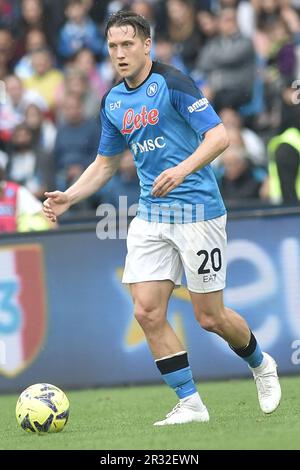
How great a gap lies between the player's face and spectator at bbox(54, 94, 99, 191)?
6.80 m

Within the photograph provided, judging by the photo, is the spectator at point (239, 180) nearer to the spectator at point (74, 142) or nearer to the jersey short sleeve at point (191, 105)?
the spectator at point (74, 142)

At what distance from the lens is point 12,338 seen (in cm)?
1061

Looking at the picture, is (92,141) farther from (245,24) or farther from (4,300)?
(4,300)

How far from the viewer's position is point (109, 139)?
7.41 meters

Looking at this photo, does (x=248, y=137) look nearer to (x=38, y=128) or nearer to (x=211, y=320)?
(x=38, y=128)

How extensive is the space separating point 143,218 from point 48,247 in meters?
3.70

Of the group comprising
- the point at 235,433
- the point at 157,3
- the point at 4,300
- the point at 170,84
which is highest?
the point at 157,3

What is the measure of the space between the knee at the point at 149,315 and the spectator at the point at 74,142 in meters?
6.88

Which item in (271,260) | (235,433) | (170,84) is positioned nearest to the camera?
(235,433)

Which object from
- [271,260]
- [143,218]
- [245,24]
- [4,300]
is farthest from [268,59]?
[143,218]

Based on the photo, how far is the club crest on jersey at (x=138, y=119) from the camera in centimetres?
691

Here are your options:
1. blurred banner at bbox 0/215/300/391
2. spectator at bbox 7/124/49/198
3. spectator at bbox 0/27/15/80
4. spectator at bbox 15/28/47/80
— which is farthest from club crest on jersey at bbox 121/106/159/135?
spectator at bbox 0/27/15/80

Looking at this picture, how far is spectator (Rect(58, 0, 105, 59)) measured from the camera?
15.4 m

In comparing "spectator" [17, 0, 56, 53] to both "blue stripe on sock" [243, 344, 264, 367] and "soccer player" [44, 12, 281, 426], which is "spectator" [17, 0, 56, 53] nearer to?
"soccer player" [44, 12, 281, 426]
